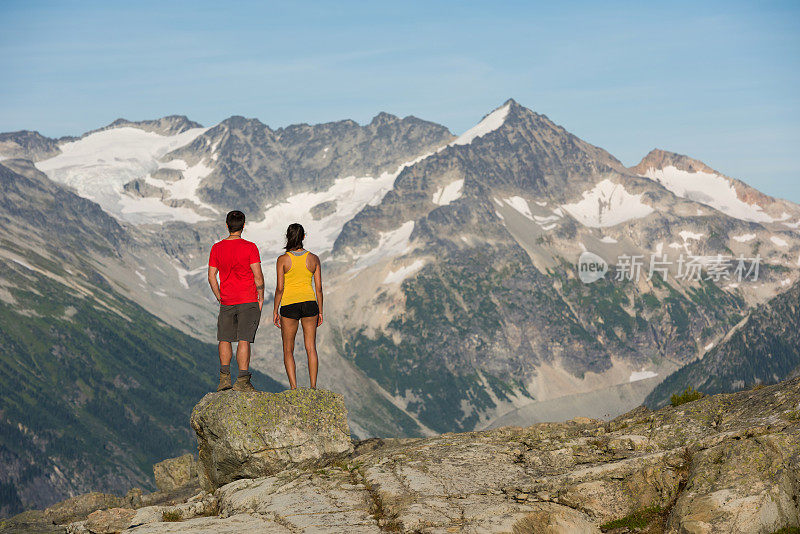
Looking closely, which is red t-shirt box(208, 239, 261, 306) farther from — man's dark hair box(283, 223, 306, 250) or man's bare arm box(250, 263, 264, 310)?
→ man's dark hair box(283, 223, 306, 250)

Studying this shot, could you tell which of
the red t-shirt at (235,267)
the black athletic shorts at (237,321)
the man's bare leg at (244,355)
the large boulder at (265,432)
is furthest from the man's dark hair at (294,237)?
the large boulder at (265,432)

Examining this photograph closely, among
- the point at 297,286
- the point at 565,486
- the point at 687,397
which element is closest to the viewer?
the point at 565,486

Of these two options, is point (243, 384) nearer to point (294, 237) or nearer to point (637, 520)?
point (294, 237)

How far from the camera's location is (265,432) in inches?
1126

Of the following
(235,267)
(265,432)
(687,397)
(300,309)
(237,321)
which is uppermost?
(235,267)

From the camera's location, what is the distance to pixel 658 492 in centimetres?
2348

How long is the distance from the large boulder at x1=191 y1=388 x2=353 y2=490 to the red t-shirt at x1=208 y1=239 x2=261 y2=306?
3.51m

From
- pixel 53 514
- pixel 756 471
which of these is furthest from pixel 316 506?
pixel 53 514

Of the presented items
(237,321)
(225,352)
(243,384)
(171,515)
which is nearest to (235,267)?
(237,321)

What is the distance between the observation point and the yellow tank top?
95.2 feet

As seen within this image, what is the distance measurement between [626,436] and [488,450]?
14.9ft

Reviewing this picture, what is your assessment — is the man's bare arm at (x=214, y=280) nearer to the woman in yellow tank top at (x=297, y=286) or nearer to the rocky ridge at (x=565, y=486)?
the woman in yellow tank top at (x=297, y=286)

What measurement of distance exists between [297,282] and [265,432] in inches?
206

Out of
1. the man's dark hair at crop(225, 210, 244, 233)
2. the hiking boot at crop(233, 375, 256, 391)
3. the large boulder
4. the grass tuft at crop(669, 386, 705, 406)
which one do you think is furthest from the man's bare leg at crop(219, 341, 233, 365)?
the grass tuft at crop(669, 386, 705, 406)
